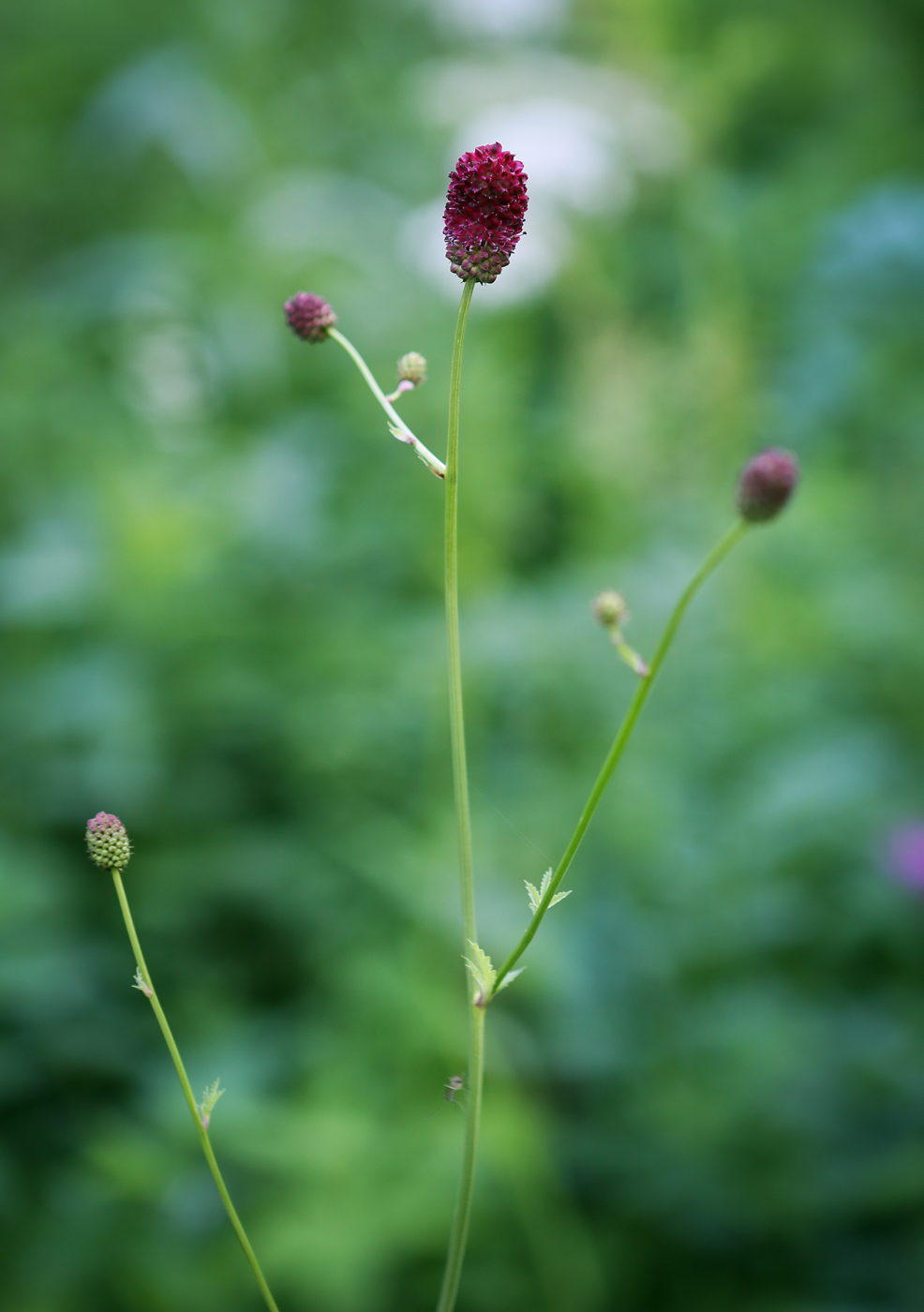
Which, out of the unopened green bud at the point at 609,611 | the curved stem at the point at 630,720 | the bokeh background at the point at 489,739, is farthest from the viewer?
the bokeh background at the point at 489,739

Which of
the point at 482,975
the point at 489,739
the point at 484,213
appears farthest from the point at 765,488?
the point at 489,739

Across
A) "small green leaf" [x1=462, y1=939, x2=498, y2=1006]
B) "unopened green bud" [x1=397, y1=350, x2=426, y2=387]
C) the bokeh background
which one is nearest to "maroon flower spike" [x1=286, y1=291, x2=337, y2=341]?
"unopened green bud" [x1=397, y1=350, x2=426, y2=387]

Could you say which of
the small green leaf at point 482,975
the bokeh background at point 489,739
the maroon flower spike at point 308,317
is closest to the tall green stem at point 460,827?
the small green leaf at point 482,975

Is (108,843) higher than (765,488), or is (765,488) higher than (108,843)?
(765,488)

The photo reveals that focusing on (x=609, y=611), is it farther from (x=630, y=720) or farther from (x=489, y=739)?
(x=489, y=739)

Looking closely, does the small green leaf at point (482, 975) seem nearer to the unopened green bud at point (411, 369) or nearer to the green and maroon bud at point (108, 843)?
the green and maroon bud at point (108, 843)

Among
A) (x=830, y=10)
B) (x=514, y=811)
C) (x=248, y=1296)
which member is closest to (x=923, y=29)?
(x=830, y=10)

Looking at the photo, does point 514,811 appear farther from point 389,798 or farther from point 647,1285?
point 647,1285
